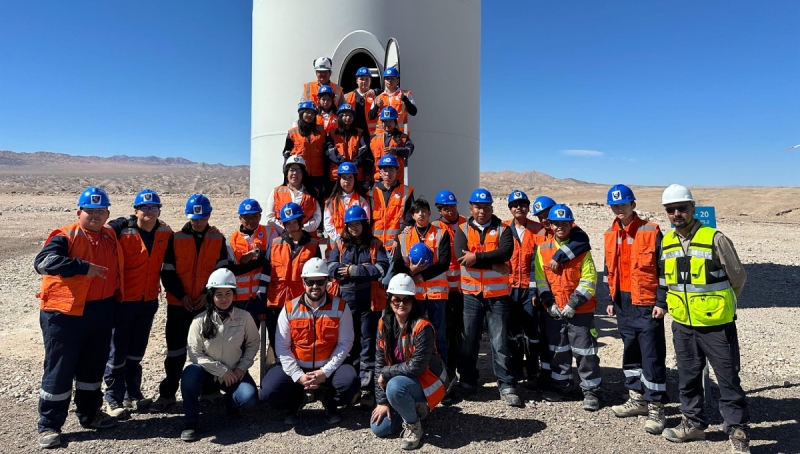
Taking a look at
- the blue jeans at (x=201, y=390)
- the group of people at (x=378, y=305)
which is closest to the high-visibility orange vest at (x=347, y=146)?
the group of people at (x=378, y=305)

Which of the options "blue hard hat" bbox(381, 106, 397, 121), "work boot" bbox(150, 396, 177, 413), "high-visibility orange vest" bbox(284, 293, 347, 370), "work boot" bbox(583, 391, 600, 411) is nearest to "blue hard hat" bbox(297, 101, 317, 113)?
"blue hard hat" bbox(381, 106, 397, 121)

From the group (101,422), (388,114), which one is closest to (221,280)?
(101,422)

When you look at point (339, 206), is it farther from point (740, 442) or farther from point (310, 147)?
point (740, 442)

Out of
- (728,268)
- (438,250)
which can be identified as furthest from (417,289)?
(728,268)

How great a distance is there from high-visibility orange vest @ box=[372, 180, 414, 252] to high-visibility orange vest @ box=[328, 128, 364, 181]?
2.87 ft

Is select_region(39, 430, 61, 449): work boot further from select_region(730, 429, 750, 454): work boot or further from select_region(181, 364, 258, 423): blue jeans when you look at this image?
select_region(730, 429, 750, 454): work boot

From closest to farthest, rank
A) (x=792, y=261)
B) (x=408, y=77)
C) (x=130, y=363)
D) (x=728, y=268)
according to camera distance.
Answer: (x=728, y=268), (x=130, y=363), (x=408, y=77), (x=792, y=261)

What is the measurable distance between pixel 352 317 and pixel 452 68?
170 inches

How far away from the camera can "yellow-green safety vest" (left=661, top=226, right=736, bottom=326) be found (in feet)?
12.1

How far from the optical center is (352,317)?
4.46 meters

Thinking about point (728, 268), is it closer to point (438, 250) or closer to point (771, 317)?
point (438, 250)

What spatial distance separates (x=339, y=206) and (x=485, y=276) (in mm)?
1673

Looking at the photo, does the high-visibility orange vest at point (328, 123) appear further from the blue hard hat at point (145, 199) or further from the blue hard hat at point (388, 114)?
the blue hard hat at point (145, 199)

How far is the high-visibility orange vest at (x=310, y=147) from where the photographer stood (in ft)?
19.2
